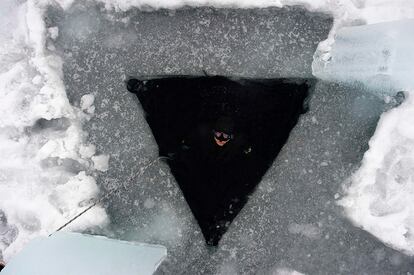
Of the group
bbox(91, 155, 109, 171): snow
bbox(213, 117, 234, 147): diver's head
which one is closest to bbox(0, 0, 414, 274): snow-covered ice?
bbox(91, 155, 109, 171): snow

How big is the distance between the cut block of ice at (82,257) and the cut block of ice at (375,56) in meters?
1.22

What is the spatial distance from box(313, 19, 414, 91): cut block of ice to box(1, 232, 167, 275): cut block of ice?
1224 millimetres

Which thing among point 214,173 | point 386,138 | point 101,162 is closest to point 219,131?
point 214,173

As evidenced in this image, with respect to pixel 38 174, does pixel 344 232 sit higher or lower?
lower

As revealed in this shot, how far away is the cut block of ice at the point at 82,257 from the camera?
172 cm

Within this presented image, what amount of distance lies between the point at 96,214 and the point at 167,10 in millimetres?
1075

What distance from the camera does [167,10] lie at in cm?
203

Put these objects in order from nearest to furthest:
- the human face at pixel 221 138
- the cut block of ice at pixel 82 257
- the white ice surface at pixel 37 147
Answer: the cut block of ice at pixel 82 257
the human face at pixel 221 138
the white ice surface at pixel 37 147

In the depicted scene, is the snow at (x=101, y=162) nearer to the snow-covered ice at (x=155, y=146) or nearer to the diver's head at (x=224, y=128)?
the snow-covered ice at (x=155, y=146)

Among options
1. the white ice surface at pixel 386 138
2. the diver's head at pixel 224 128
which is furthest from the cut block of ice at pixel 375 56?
the diver's head at pixel 224 128

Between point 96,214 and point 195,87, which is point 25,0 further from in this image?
point 96,214

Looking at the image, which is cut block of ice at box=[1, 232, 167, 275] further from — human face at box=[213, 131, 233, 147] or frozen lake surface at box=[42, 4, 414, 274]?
human face at box=[213, 131, 233, 147]

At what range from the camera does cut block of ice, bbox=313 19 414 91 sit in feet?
6.26

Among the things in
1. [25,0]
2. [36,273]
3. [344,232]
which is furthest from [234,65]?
[36,273]
